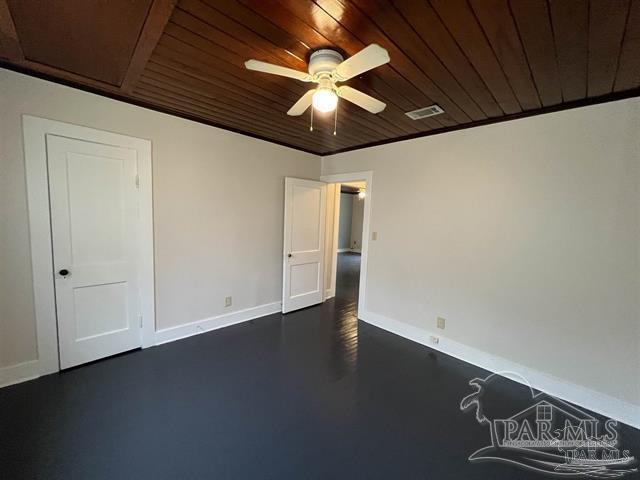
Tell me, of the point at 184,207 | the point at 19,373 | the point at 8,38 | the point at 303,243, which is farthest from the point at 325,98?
the point at 19,373

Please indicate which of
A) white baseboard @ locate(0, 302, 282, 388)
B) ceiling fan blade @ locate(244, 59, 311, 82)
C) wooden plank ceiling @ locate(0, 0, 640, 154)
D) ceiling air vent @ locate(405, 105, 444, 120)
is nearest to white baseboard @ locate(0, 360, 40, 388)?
white baseboard @ locate(0, 302, 282, 388)

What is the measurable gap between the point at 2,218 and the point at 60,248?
1.30 feet

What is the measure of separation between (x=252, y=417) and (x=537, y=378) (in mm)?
2507

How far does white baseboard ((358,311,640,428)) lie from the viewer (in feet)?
6.82

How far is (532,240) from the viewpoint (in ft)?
8.00

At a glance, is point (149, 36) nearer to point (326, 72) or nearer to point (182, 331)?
point (326, 72)

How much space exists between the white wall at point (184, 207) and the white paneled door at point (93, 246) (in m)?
0.18

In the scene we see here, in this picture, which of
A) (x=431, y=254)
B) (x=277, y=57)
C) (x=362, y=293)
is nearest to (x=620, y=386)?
(x=431, y=254)

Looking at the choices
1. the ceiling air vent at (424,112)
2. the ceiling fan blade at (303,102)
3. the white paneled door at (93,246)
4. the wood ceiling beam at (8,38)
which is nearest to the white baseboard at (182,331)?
the white paneled door at (93,246)

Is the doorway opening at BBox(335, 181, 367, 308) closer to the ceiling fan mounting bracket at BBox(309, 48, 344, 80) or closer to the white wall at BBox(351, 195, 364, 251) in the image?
the white wall at BBox(351, 195, 364, 251)

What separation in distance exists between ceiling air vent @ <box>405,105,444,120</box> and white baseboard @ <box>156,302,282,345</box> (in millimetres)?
2982

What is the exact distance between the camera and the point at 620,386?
2.08m

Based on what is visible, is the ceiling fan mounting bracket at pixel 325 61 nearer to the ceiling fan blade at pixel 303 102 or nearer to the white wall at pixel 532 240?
the ceiling fan blade at pixel 303 102

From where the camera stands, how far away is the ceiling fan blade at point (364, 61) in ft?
4.29
